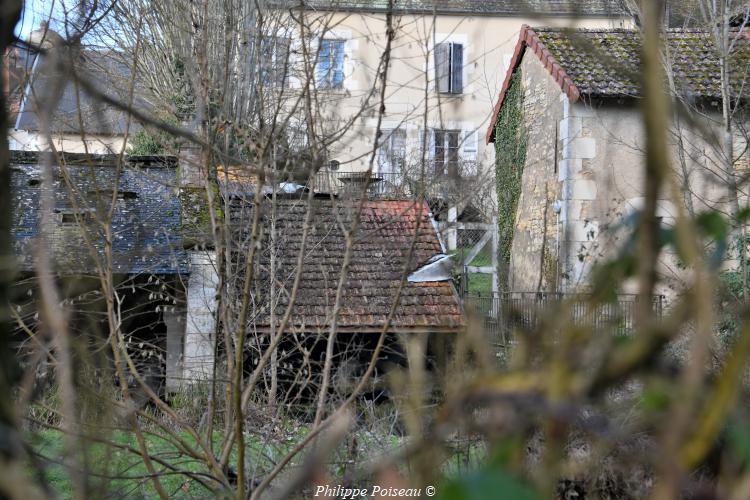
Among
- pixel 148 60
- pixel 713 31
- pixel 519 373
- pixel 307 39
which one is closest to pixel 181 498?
pixel 307 39

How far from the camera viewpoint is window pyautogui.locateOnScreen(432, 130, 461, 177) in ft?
12.6

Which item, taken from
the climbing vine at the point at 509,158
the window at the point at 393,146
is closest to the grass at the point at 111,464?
the window at the point at 393,146

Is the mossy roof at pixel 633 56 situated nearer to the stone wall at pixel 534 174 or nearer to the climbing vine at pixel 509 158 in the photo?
the stone wall at pixel 534 174

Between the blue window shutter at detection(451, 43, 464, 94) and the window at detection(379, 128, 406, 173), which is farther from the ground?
the blue window shutter at detection(451, 43, 464, 94)

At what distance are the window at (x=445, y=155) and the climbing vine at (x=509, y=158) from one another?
30.9 feet

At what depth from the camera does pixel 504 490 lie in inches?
20.0

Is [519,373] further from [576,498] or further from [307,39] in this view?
[576,498]

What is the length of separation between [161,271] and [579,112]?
7.16 metres

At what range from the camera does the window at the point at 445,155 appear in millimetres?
3850

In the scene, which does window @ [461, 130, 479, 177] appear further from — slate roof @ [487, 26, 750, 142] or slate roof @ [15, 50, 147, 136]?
slate roof @ [487, 26, 750, 142]

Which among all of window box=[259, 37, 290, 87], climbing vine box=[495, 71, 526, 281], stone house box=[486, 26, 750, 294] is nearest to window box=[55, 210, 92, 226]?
window box=[259, 37, 290, 87]

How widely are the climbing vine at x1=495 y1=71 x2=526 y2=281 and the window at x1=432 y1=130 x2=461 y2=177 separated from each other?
9406 mm

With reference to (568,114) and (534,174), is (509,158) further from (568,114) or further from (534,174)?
(568,114)

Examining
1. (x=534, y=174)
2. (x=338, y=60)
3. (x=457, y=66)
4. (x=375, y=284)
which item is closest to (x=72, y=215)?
(x=338, y=60)
